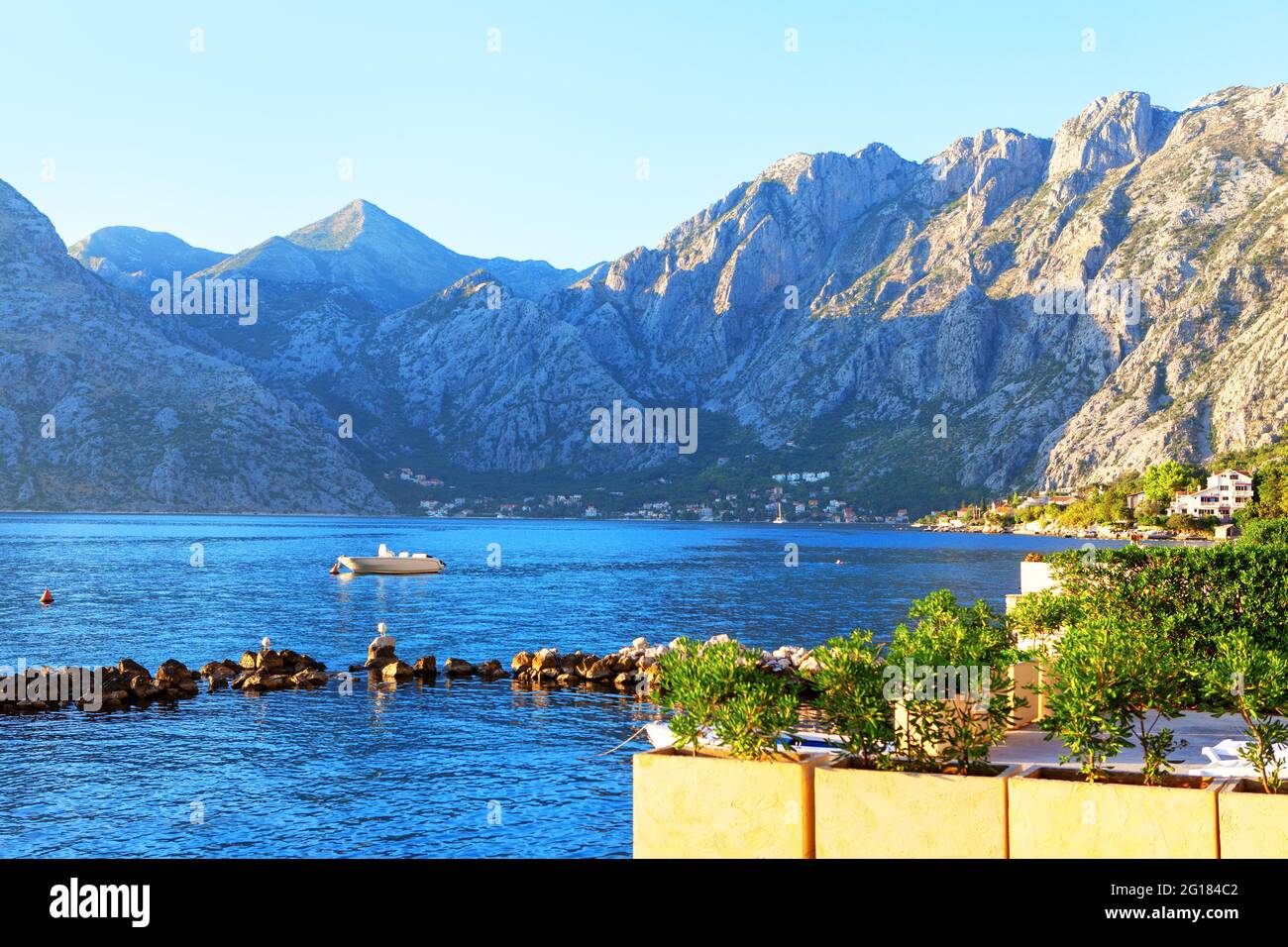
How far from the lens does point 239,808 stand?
30766 millimetres

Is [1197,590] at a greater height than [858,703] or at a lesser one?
greater

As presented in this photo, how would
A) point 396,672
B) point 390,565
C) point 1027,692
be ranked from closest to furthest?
point 1027,692 → point 396,672 → point 390,565

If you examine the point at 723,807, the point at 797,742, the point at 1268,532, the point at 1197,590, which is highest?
the point at 1268,532

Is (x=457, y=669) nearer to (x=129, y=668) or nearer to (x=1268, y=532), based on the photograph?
(x=129, y=668)

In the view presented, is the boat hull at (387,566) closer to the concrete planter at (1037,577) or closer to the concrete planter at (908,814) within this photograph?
the concrete planter at (1037,577)

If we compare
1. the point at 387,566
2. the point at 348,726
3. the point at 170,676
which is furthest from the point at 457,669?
the point at 387,566

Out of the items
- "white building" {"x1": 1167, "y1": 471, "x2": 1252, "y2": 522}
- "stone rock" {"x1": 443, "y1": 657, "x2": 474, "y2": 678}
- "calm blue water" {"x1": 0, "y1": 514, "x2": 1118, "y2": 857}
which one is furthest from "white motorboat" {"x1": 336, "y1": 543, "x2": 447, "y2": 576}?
"white building" {"x1": 1167, "y1": 471, "x2": 1252, "y2": 522}

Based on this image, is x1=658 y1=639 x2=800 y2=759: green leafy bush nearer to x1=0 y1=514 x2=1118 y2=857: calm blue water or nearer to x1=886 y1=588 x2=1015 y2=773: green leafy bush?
x1=886 y1=588 x2=1015 y2=773: green leafy bush

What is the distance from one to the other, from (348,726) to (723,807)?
99.7ft

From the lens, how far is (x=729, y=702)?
1761cm

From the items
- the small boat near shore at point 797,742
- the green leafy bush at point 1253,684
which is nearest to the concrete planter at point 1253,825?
the green leafy bush at point 1253,684
